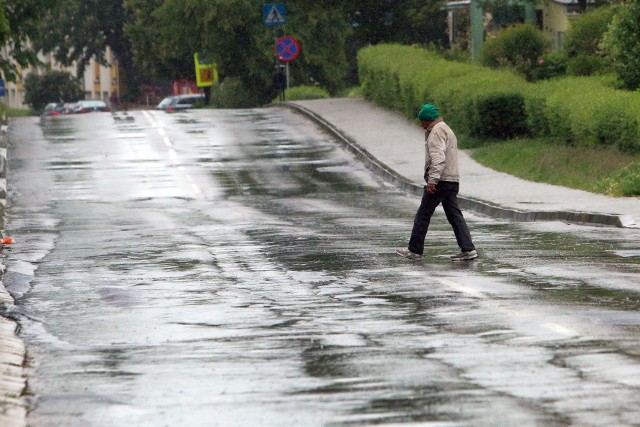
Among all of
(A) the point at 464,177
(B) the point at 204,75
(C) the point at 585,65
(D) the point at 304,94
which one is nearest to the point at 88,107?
(B) the point at 204,75

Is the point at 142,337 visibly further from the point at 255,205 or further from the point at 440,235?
the point at 255,205

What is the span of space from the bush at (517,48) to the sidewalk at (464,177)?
388cm

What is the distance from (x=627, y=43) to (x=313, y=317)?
23.4 metres

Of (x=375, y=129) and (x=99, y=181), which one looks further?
(x=375, y=129)

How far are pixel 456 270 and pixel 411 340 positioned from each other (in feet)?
16.1

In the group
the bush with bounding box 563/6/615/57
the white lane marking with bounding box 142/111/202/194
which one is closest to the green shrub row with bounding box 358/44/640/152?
the bush with bounding box 563/6/615/57

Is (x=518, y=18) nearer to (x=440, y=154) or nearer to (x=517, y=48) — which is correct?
(x=517, y=48)

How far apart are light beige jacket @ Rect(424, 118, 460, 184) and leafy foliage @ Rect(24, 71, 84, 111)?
4009 inches

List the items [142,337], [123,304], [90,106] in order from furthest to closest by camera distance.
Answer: [90,106] → [123,304] → [142,337]

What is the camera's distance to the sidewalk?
21625mm

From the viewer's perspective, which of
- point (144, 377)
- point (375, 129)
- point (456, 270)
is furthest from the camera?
point (375, 129)

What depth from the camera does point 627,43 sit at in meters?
34.0

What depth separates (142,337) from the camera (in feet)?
37.3

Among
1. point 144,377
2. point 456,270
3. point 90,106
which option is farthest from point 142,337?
point 90,106
